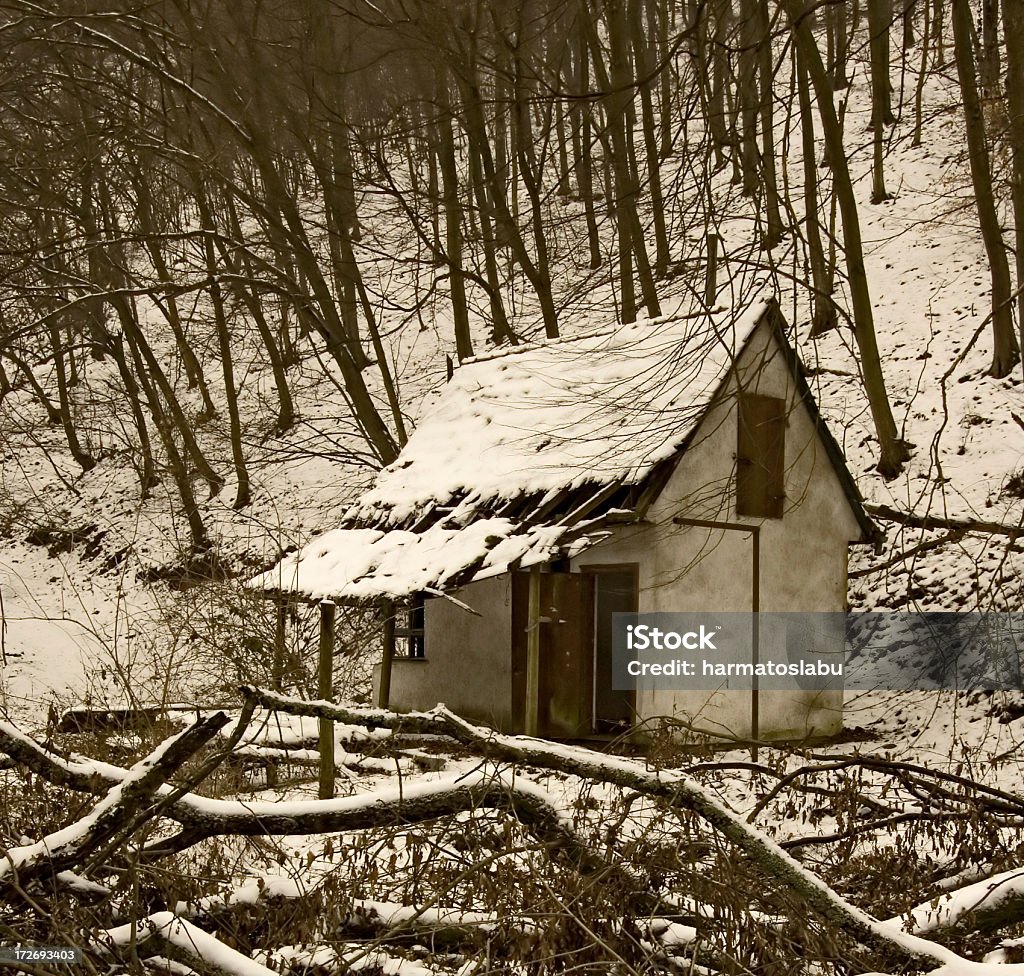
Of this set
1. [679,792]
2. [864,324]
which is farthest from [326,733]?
[864,324]

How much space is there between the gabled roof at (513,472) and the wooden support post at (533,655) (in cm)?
83

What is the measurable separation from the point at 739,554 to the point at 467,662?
12.3ft

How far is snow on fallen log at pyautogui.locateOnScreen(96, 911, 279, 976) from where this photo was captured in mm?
4262

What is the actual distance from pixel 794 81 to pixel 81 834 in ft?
14.1

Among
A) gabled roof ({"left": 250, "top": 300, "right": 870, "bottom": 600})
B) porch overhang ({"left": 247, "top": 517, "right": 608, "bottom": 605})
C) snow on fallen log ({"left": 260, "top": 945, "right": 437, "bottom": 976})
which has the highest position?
gabled roof ({"left": 250, "top": 300, "right": 870, "bottom": 600})

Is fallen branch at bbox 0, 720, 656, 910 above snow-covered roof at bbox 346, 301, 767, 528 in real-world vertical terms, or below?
below

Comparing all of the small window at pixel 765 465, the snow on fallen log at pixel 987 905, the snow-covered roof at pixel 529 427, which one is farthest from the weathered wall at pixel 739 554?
the snow on fallen log at pixel 987 905

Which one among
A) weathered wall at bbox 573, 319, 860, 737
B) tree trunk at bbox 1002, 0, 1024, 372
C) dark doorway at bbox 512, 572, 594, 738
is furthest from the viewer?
dark doorway at bbox 512, 572, 594, 738

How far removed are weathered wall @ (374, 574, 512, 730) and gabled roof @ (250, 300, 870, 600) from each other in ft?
4.89

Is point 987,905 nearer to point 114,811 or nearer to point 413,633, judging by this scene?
point 114,811

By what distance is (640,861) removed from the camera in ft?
16.1

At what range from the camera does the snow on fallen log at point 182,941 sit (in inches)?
168

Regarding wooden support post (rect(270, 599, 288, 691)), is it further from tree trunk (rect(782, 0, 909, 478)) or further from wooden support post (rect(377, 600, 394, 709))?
tree trunk (rect(782, 0, 909, 478))

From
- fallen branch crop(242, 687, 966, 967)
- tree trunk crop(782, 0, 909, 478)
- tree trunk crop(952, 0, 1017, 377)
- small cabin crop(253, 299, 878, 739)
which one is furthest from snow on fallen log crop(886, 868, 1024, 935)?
tree trunk crop(782, 0, 909, 478)
